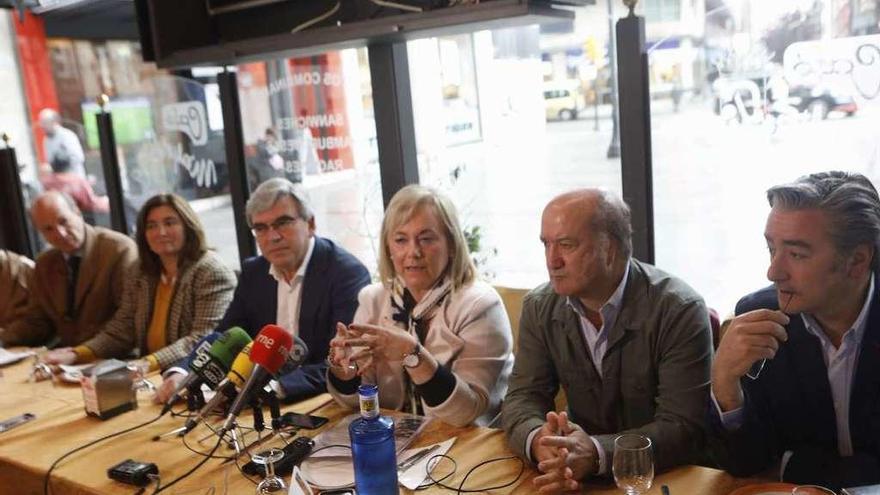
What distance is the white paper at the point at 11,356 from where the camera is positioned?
3149 mm

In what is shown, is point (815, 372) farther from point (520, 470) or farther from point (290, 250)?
point (290, 250)

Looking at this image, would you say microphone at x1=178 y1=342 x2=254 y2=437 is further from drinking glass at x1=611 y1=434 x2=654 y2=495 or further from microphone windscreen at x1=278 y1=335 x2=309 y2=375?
drinking glass at x1=611 y1=434 x2=654 y2=495

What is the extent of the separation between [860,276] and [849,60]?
1059mm

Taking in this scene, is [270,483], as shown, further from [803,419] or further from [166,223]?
[166,223]

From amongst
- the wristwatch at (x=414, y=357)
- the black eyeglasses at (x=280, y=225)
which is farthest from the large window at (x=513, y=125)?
the wristwatch at (x=414, y=357)

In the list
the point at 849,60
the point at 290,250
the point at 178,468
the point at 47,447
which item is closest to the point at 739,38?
the point at 849,60

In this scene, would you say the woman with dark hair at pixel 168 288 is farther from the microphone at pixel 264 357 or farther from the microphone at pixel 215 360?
the microphone at pixel 264 357

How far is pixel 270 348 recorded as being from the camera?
6.29 ft

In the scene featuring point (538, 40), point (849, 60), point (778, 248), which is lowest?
point (778, 248)

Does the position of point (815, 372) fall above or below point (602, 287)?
below

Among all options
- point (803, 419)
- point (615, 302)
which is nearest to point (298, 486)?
point (615, 302)

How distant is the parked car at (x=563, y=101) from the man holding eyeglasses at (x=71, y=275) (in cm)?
227

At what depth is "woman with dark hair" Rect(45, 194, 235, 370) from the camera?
322 cm

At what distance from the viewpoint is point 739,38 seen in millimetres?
2512
